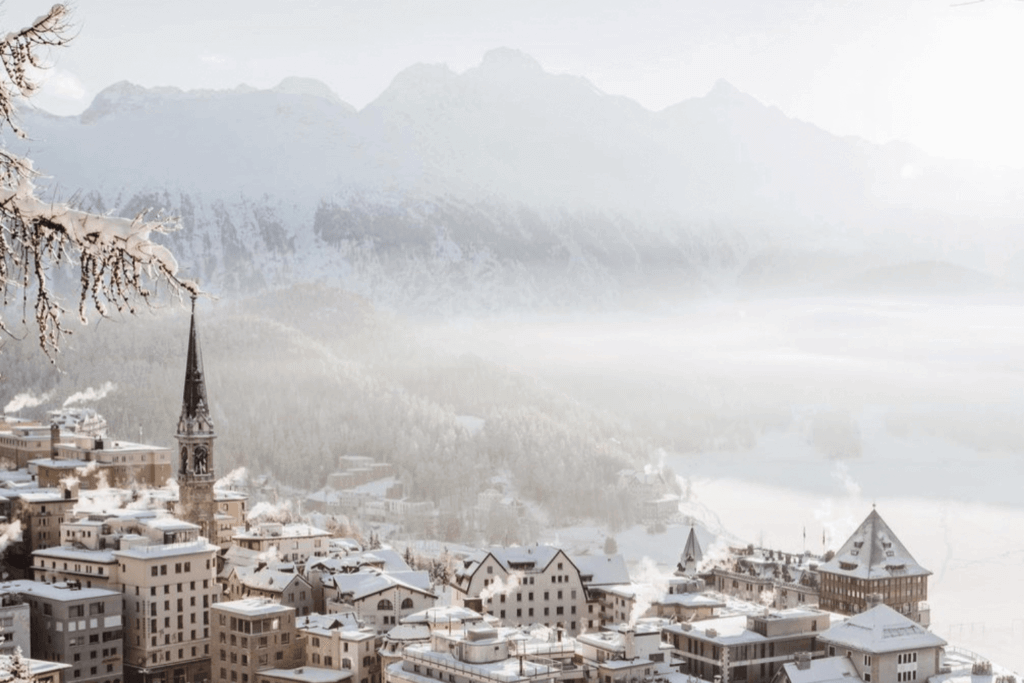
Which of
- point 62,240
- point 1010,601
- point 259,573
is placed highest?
point 62,240

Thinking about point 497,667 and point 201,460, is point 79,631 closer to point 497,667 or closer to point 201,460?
point 497,667

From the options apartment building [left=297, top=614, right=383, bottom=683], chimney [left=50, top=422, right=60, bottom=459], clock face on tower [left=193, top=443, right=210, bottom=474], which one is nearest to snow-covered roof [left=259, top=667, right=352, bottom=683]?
apartment building [left=297, top=614, right=383, bottom=683]

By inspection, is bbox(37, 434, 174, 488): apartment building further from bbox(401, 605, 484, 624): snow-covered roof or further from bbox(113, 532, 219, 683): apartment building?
bbox(401, 605, 484, 624): snow-covered roof

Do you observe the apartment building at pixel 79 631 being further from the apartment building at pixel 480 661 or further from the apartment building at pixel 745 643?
the apartment building at pixel 745 643

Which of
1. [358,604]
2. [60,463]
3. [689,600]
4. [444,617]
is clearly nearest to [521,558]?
[689,600]

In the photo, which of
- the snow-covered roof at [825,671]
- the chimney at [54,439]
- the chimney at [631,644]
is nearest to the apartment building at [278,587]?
the chimney at [631,644]

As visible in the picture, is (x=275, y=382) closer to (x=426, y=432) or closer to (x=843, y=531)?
(x=426, y=432)

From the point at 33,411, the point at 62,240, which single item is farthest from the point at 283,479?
the point at 62,240
